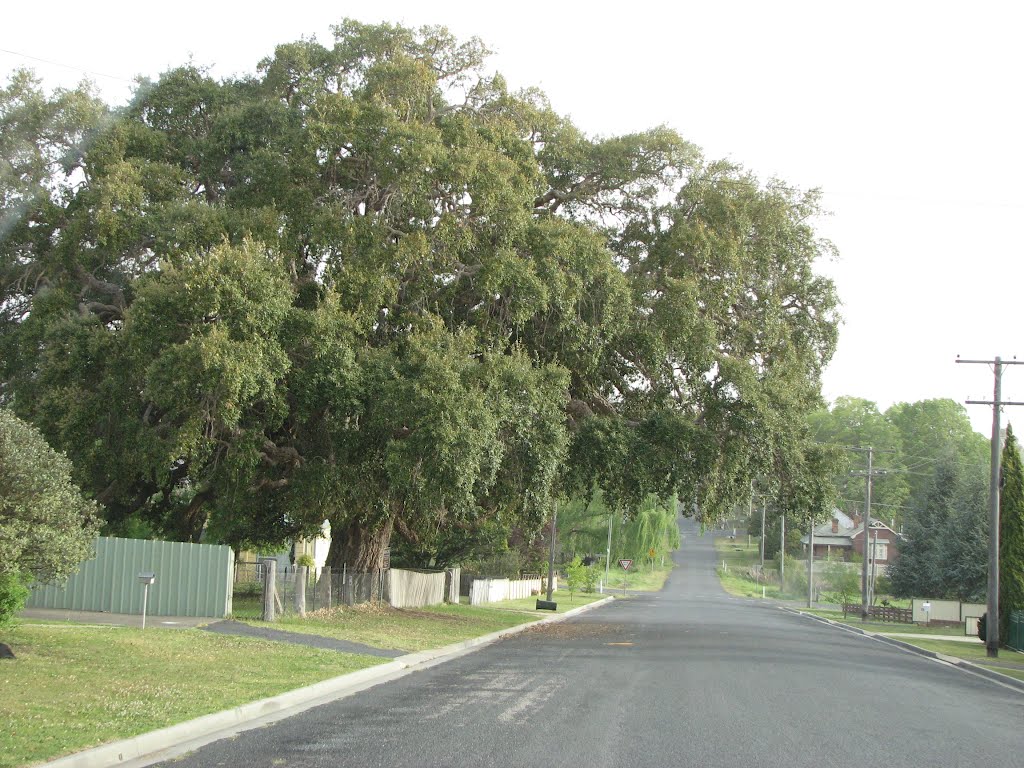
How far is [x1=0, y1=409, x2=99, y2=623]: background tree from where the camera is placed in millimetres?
12352

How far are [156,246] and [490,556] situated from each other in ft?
103

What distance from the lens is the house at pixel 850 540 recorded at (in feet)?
370

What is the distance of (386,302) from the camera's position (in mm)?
24844

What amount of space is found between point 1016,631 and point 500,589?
25418mm

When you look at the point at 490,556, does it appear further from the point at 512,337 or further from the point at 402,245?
the point at 402,245

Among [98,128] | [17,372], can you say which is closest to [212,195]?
[98,128]

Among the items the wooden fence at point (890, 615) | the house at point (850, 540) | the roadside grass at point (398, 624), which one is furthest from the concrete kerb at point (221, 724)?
the house at point (850, 540)

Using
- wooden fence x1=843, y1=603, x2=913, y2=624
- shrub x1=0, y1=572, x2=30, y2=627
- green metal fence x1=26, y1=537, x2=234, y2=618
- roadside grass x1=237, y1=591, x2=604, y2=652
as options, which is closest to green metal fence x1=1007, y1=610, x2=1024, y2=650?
roadside grass x1=237, y1=591, x2=604, y2=652

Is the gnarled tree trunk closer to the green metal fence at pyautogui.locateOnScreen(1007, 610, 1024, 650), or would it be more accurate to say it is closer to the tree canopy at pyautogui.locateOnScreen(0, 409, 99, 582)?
the tree canopy at pyautogui.locateOnScreen(0, 409, 99, 582)

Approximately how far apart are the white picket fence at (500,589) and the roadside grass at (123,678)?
89.8 feet

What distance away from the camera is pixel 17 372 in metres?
26.7

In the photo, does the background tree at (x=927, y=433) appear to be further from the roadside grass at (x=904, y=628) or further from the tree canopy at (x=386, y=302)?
the tree canopy at (x=386, y=302)

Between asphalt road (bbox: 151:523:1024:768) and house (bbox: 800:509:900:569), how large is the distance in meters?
92.3

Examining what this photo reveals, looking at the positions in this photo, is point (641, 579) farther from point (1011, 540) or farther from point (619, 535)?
point (1011, 540)
